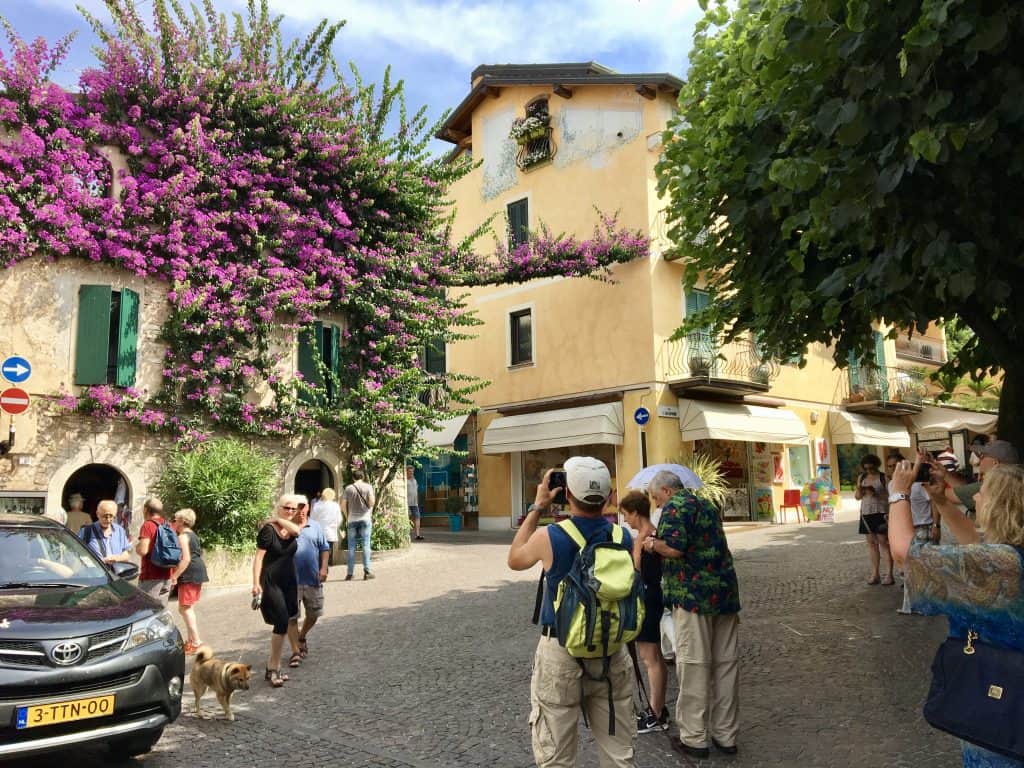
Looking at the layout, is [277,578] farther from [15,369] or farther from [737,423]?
[737,423]

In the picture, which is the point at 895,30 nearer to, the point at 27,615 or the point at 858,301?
the point at 858,301

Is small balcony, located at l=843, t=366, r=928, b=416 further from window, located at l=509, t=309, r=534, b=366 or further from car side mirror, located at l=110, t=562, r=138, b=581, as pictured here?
car side mirror, located at l=110, t=562, r=138, b=581

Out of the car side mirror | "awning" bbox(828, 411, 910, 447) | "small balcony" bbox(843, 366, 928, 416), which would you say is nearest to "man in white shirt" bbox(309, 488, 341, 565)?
the car side mirror

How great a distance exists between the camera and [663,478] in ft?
17.8

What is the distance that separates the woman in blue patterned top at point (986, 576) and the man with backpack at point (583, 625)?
1.25m

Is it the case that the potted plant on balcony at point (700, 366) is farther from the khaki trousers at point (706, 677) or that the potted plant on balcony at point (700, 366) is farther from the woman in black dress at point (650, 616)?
the khaki trousers at point (706, 677)

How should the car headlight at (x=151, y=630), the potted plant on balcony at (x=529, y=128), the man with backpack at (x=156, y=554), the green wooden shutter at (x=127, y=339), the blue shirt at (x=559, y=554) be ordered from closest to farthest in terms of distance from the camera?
the blue shirt at (x=559, y=554)
the car headlight at (x=151, y=630)
the man with backpack at (x=156, y=554)
the green wooden shutter at (x=127, y=339)
the potted plant on balcony at (x=529, y=128)

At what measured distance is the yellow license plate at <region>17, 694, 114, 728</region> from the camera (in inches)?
171

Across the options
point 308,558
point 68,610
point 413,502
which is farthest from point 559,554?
point 413,502

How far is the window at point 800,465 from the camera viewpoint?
2298 centimetres

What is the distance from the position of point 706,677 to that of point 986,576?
8.28 feet

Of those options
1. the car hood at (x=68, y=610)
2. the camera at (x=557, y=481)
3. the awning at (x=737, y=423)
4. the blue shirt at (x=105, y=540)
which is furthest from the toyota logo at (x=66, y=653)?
the awning at (x=737, y=423)

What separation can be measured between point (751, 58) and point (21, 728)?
6.53 metres

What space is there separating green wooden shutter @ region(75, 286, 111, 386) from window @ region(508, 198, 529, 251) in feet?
40.9
